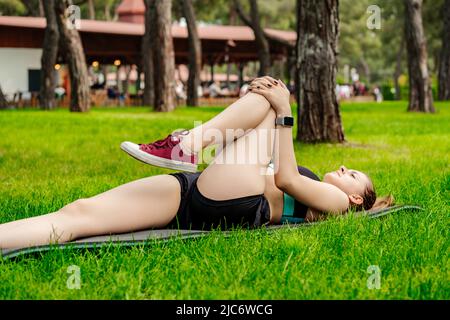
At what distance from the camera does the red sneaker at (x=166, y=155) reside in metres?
3.99

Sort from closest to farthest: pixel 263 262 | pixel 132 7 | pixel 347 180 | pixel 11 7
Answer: pixel 263 262
pixel 347 180
pixel 11 7
pixel 132 7

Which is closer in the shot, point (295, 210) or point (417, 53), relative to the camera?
point (295, 210)

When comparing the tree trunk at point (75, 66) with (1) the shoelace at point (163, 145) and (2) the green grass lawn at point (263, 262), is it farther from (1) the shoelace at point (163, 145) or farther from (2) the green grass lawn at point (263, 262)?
(1) the shoelace at point (163, 145)

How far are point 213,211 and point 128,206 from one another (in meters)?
0.46

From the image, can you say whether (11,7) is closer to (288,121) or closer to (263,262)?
(288,121)

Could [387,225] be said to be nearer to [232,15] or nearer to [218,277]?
[218,277]

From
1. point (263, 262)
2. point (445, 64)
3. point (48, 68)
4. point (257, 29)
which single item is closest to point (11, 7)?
point (257, 29)

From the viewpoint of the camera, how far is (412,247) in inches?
152

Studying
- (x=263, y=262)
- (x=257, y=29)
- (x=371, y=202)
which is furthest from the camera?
(x=257, y=29)

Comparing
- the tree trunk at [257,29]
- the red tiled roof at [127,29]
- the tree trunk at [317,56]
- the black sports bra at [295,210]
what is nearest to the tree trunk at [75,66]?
the tree trunk at [257,29]

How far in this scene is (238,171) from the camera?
393 cm

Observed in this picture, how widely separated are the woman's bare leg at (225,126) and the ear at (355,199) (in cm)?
85

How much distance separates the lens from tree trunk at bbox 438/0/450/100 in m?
29.6

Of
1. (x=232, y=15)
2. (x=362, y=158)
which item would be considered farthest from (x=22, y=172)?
(x=232, y=15)
